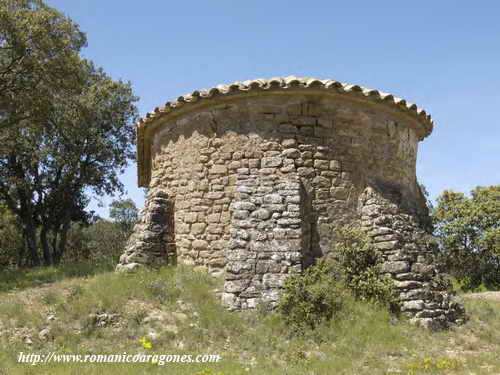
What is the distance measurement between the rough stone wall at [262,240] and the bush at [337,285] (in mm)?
310

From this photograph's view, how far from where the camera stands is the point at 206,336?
255 inches

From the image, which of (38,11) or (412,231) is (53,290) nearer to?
(412,231)

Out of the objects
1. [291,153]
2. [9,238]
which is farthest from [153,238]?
[9,238]

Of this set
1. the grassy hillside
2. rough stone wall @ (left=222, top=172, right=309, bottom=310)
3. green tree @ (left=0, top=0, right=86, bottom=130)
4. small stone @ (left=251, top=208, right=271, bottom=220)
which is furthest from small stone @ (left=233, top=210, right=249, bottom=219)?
green tree @ (left=0, top=0, right=86, bottom=130)

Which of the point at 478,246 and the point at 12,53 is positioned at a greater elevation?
the point at 12,53

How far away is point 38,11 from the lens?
11602 mm

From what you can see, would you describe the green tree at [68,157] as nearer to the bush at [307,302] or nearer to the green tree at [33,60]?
the green tree at [33,60]

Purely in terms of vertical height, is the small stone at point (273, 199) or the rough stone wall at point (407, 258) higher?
the small stone at point (273, 199)

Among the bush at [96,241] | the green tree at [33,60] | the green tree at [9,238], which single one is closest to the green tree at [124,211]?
the bush at [96,241]

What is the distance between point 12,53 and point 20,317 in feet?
25.3

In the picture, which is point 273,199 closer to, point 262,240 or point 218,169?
point 262,240

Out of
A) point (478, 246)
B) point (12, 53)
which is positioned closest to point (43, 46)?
point (12, 53)

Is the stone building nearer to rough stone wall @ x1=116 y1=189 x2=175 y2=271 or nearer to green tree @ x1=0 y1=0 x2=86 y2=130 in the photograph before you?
rough stone wall @ x1=116 y1=189 x2=175 y2=271

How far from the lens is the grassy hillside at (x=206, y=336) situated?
219 inches
